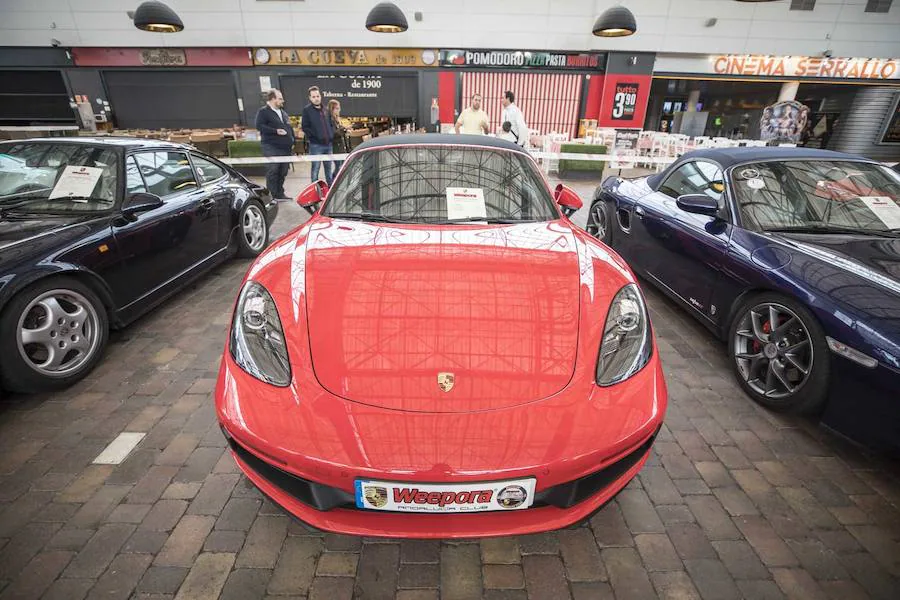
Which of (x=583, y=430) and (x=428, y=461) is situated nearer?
(x=428, y=461)

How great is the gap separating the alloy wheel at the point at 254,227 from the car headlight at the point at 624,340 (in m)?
3.96

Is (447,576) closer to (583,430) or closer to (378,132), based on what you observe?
(583,430)

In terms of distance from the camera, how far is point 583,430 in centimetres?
130

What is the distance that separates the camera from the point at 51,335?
7.75ft

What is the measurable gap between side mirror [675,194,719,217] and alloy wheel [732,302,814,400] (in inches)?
27.7

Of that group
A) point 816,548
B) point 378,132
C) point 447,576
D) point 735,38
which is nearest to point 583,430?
point 447,576

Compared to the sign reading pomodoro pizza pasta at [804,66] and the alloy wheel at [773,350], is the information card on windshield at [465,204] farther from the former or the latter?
the sign reading pomodoro pizza pasta at [804,66]

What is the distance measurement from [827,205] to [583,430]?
2536 millimetres

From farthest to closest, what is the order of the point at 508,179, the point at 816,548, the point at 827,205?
the point at 827,205
the point at 508,179
the point at 816,548

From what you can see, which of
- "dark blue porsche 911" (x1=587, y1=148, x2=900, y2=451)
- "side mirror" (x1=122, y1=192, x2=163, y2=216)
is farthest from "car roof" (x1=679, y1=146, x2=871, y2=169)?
"side mirror" (x1=122, y1=192, x2=163, y2=216)

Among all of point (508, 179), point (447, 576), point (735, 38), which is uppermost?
point (735, 38)

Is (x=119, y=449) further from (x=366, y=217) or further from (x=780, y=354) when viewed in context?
(x=780, y=354)

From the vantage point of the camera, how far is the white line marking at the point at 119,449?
1.96 meters

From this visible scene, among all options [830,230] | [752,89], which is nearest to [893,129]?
[752,89]
